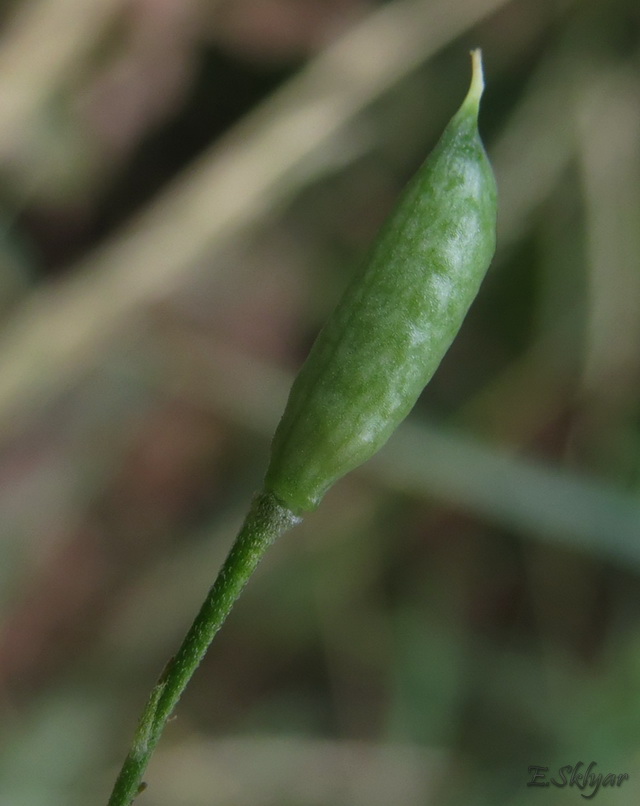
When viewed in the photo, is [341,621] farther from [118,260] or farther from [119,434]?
[118,260]

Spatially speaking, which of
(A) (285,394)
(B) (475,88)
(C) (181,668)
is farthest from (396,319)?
(A) (285,394)

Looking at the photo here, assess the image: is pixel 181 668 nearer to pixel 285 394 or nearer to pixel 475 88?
pixel 475 88

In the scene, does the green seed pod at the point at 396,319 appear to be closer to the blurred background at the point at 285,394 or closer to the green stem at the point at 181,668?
the green stem at the point at 181,668

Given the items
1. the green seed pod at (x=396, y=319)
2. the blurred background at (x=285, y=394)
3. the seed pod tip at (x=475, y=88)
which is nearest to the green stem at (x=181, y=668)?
the green seed pod at (x=396, y=319)

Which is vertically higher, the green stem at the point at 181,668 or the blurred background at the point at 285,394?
the blurred background at the point at 285,394

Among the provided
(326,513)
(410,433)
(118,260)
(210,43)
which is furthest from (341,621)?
(210,43)

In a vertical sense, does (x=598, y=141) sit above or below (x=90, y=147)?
above
